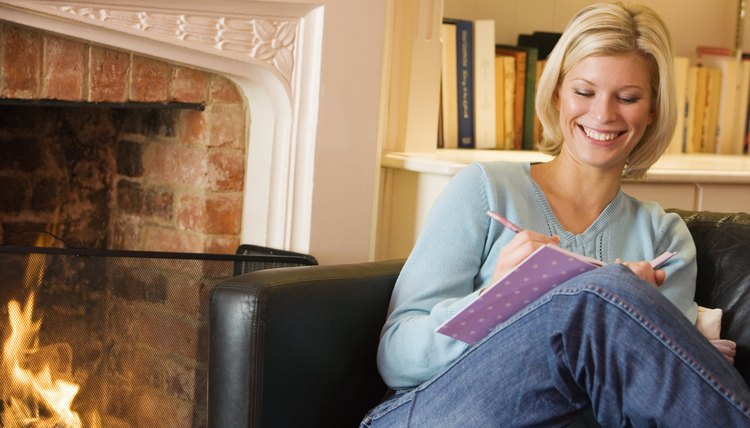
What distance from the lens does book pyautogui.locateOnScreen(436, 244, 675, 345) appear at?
50.2 inches

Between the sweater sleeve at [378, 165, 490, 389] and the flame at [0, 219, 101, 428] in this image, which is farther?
the flame at [0, 219, 101, 428]

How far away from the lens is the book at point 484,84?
2.46 meters

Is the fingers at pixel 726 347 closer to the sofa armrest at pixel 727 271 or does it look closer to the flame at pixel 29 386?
the sofa armrest at pixel 727 271

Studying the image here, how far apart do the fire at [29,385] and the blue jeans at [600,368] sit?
836mm

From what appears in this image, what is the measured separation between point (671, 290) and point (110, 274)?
3.15ft

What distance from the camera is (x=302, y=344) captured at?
144 centimetres

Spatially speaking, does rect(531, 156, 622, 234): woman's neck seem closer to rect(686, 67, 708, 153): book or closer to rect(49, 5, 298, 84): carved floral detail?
rect(49, 5, 298, 84): carved floral detail

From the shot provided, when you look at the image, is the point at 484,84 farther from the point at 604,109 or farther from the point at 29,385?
the point at 29,385

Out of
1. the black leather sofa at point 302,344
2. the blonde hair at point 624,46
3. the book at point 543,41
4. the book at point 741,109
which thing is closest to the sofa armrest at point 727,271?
the black leather sofa at point 302,344

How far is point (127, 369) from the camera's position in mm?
1912

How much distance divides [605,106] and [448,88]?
2.80 feet

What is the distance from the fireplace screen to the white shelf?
461 mm

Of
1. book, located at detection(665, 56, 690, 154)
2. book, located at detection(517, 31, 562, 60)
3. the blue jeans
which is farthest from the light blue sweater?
book, located at detection(665, 56, 690, 154)

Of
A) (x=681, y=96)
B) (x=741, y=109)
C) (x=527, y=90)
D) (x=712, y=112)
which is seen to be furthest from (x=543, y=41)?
(x=741, y=109)
